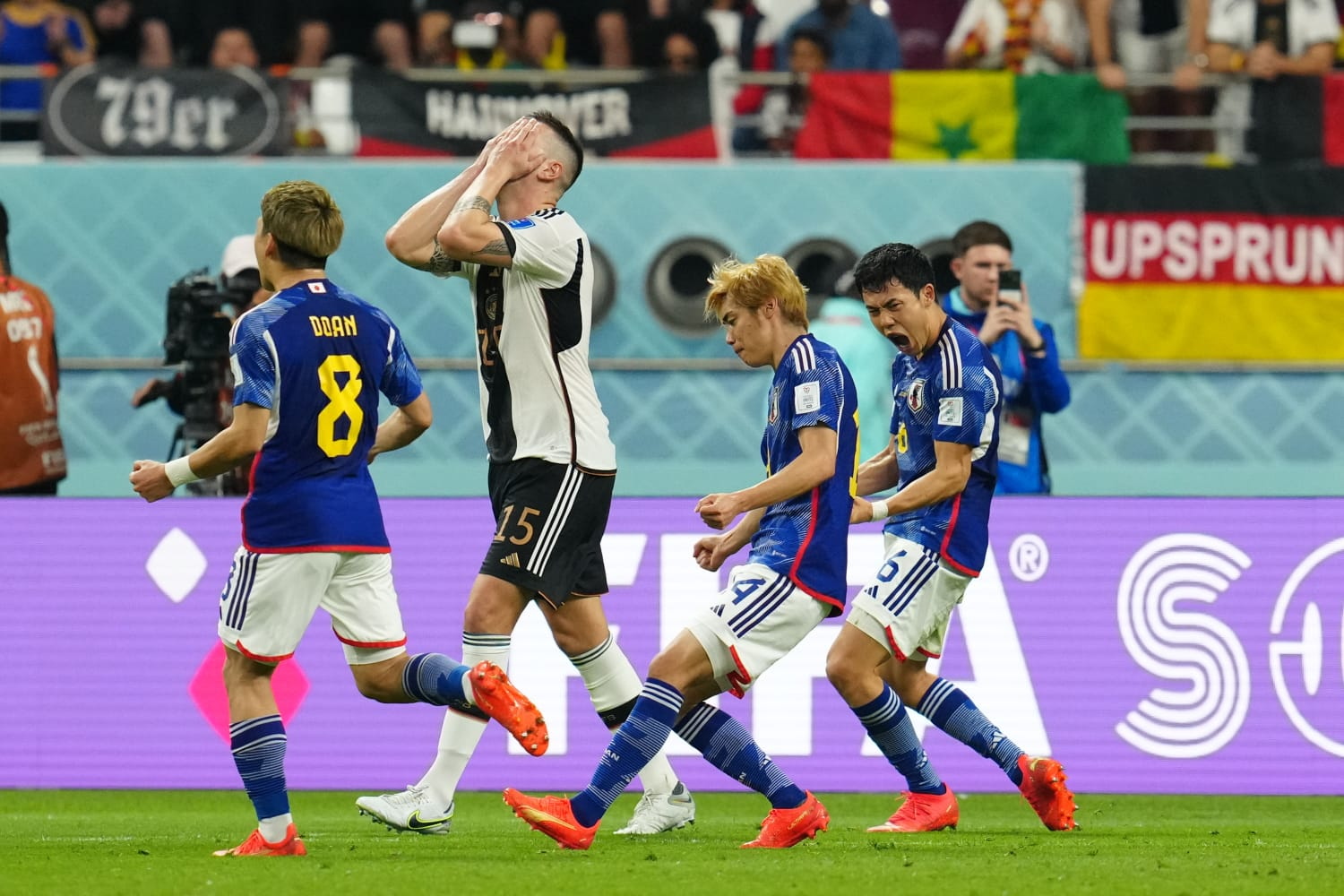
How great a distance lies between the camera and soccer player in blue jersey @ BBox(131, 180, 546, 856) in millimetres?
6078

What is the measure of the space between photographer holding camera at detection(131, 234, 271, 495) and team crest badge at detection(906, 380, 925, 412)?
3723 mm

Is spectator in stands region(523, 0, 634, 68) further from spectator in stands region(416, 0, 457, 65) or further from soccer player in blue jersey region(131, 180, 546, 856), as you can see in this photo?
soccer player in blue jersey region(131, 180, 546, 856)

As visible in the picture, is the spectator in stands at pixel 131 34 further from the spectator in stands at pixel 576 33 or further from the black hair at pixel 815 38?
the black hair at pixel 815 38

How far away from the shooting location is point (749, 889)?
5305 mm

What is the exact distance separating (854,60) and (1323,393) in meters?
3.97

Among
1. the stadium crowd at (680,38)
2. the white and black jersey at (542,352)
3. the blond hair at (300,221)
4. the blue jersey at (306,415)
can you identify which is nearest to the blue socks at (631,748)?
the white and black jersey at (542,352)

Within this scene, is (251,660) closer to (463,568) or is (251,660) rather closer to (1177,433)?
(463,568)

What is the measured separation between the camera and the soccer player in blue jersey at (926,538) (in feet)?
23.3

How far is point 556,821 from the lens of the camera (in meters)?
6.13

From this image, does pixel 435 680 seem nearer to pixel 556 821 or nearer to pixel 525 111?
pixel 556 821

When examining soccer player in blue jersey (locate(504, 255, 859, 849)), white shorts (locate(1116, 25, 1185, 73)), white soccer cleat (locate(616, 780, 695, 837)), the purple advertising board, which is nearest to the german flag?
white shorts (locate(1116, 25, 1185, 73))

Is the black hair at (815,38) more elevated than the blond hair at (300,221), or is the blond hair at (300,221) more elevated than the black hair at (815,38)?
the black hair at (815,38)

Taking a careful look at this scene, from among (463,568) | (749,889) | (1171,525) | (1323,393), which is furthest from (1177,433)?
(749,889)

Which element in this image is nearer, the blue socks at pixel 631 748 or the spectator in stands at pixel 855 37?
the blue socks at pixel 631 748
